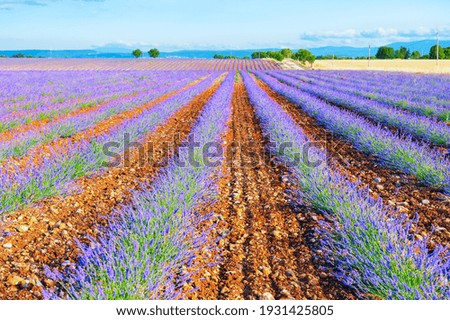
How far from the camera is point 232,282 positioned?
9.01 ft

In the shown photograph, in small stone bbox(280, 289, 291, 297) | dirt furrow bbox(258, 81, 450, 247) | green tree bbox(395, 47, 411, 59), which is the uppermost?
green tree bbox(395, 47, 411, 59)

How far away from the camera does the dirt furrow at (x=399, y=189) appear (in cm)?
362

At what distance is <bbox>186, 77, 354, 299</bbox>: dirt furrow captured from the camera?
265 centimetres

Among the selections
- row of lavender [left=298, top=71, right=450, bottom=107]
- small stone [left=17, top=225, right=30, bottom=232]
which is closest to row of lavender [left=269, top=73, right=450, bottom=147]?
row of lavender [left=298, top=71, right=450, bottom=107]

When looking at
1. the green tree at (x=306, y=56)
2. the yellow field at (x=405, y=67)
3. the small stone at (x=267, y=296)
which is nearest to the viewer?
the small stone at (x=267, y=296)

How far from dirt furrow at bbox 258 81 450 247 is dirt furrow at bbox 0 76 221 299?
2.80m

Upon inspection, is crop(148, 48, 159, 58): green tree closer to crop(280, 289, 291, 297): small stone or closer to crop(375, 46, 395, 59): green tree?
crop(375, 46, 395, 59): green tree

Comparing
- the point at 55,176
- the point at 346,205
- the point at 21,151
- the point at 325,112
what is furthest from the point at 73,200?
the point at 325,112

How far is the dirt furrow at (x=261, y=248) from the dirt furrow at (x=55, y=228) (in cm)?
112

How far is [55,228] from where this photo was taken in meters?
3.51

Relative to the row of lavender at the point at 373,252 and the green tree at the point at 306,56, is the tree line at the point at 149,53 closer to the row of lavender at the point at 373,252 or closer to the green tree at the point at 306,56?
the green tree at the point at 306,56

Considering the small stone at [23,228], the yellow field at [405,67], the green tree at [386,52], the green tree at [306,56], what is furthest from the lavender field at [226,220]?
the green tree at [386,52]

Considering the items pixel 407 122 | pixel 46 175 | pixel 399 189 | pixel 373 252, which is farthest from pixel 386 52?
pixel 373 252
